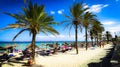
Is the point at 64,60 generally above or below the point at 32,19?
below

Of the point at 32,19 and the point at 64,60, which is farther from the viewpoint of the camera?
the point at 64,60

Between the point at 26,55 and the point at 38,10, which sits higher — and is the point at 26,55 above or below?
below

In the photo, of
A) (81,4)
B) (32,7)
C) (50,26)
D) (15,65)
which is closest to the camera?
(15,65)

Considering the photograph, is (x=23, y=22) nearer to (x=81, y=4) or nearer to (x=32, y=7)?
(x=32, y=7)

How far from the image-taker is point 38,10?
16.2m

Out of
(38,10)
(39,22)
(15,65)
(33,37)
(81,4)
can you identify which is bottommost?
(15,65)

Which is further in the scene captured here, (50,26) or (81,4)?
(81,4)

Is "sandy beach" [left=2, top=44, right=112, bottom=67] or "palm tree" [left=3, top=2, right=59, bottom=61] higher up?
"palm tree" [left=3, top=2, right=59, bottom=61]

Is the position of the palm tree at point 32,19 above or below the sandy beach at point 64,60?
above

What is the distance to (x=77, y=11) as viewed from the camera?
26.3 meters

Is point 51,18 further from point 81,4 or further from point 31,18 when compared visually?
point 81,4

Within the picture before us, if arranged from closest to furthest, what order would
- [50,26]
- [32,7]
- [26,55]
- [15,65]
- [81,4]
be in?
[15,65] → [32,7] → [50,26] → [26,55] → [81,4]

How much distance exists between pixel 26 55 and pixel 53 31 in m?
4.61

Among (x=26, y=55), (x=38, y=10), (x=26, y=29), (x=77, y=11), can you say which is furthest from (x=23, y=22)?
(x=77, y=11)
